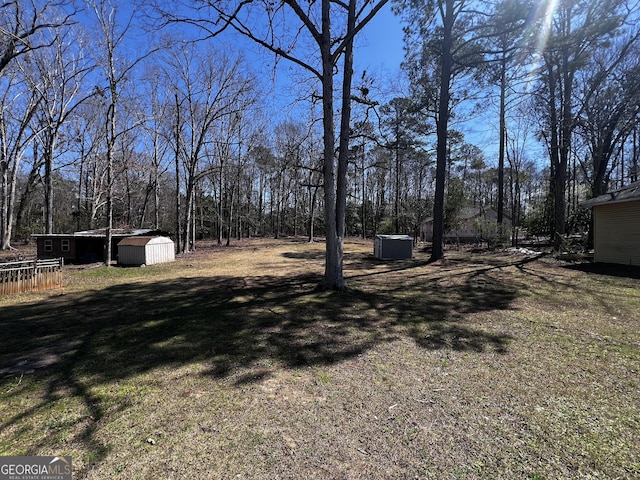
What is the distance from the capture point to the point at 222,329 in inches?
203

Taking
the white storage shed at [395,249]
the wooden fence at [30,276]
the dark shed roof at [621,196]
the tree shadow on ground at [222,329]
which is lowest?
the tree shadow on ground at [222,329]

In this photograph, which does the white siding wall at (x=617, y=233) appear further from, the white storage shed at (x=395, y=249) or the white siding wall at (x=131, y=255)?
the white siding wall at (x=131, y=255)

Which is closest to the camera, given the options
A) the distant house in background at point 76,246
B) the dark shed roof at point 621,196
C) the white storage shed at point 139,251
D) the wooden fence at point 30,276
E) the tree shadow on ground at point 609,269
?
the wooden fence at point 30,276

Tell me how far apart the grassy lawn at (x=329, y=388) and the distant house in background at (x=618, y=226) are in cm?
680

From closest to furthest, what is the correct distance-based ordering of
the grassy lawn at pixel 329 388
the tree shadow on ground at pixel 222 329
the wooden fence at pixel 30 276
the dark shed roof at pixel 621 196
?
the grassy lawn at pixel 329 388, the tree shadow on ground at pixel 222 329, the wooden fence at pixel 30 276, the dark shed roof at pixel 621 196

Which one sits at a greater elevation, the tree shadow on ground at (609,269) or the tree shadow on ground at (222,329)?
the tree shadow on ground at (609,269)

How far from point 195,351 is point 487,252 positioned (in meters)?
16.9

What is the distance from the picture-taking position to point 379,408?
2834 mm

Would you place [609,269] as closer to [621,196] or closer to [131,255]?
[621,196]

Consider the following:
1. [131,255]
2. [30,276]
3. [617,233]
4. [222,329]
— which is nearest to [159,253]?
[131,255]

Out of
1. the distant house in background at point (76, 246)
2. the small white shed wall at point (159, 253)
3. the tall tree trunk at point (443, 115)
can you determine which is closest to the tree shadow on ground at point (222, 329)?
the tall tree trunk at point (443, 115)

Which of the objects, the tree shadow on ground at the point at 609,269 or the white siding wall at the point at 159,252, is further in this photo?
the white siding wall at the point at 159,252

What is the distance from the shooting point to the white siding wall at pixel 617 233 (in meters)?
11.4

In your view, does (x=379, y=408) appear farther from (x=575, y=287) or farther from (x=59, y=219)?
(x=59, y=219)
